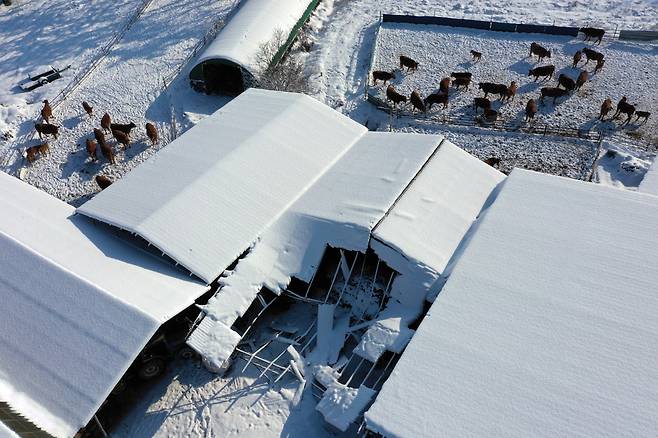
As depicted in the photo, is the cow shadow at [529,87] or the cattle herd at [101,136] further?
the cow shadow at [529,87]

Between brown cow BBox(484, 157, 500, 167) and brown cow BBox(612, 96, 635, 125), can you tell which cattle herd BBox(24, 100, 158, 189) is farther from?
brown cow BBox(612, 96, 635, 125)

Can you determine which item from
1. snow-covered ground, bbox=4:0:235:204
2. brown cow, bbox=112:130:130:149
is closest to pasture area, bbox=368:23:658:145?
snow-covered ground, bbox=4:0:235:204

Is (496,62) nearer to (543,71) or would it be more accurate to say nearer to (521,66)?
(521,66)

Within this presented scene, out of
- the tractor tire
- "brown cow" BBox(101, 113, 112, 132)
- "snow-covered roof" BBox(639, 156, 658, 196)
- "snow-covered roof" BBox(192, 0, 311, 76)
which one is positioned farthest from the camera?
"snow-covered roof" BBox(192, 0, 311, 76)

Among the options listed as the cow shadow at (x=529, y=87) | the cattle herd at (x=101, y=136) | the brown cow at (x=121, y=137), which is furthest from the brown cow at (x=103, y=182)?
the cow shadow at (x=529, y=87)

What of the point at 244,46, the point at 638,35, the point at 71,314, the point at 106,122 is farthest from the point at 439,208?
the point at 638,35

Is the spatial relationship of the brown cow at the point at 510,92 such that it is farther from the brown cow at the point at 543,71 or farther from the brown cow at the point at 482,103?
the brown cow at the point at 543,71
